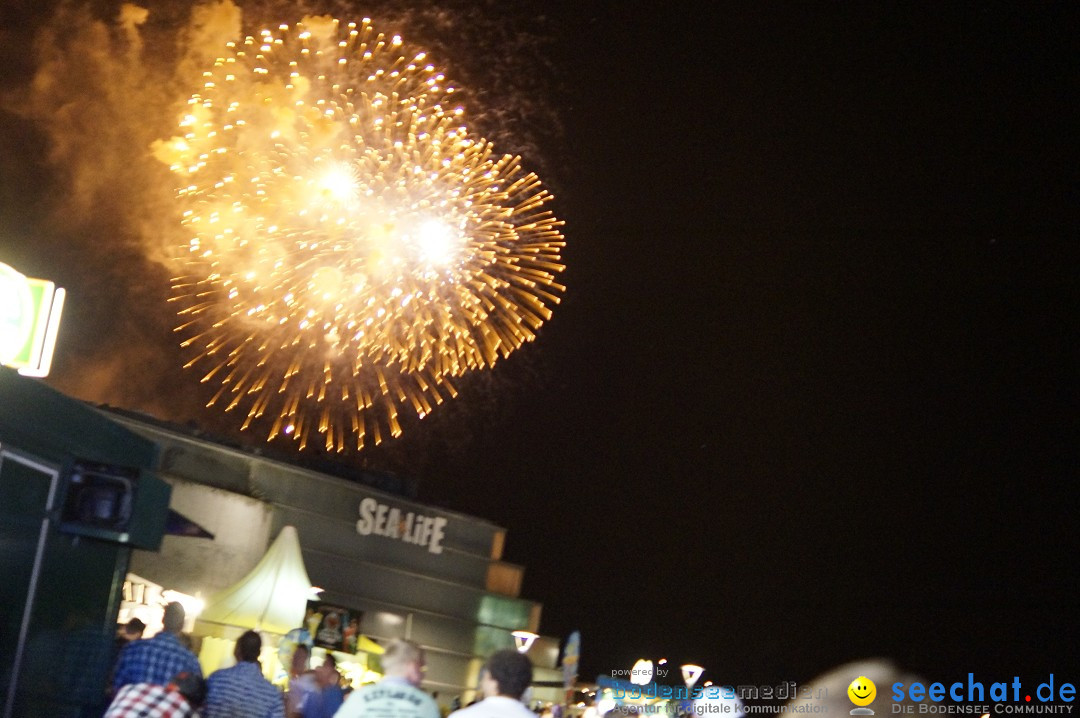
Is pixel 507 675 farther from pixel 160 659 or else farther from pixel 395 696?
pixel 160 659

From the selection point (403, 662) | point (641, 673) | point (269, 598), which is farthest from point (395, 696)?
point (641, 673)

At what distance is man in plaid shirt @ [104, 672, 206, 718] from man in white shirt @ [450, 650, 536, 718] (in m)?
2.24

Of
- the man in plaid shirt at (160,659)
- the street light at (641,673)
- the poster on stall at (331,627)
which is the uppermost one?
the street light at (641,673)

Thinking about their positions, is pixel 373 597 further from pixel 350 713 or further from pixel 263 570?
pixel 350 713

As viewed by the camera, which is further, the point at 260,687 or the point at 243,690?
the point at 260,687

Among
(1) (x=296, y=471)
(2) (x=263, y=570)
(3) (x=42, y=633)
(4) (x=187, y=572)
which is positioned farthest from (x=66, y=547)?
(1) (x=296, y=471)

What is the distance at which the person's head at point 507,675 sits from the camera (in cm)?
584

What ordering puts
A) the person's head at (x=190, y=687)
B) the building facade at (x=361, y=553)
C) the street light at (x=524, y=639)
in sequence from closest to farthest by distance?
1. the person's head at (x=190, y=687)
2. the street light at (x=524, y=639)
3. the building facade at (x=361, y=553)

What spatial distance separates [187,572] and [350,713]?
2241 centimetres

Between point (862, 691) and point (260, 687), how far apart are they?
6.30m

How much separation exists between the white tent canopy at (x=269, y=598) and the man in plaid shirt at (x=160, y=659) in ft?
34.7

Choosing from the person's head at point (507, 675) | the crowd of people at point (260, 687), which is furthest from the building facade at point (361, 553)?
the person's head at point (507, 675)

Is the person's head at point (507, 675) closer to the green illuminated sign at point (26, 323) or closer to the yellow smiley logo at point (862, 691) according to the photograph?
the yellow smiley logo at point (862, 691)

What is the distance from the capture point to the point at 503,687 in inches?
230
